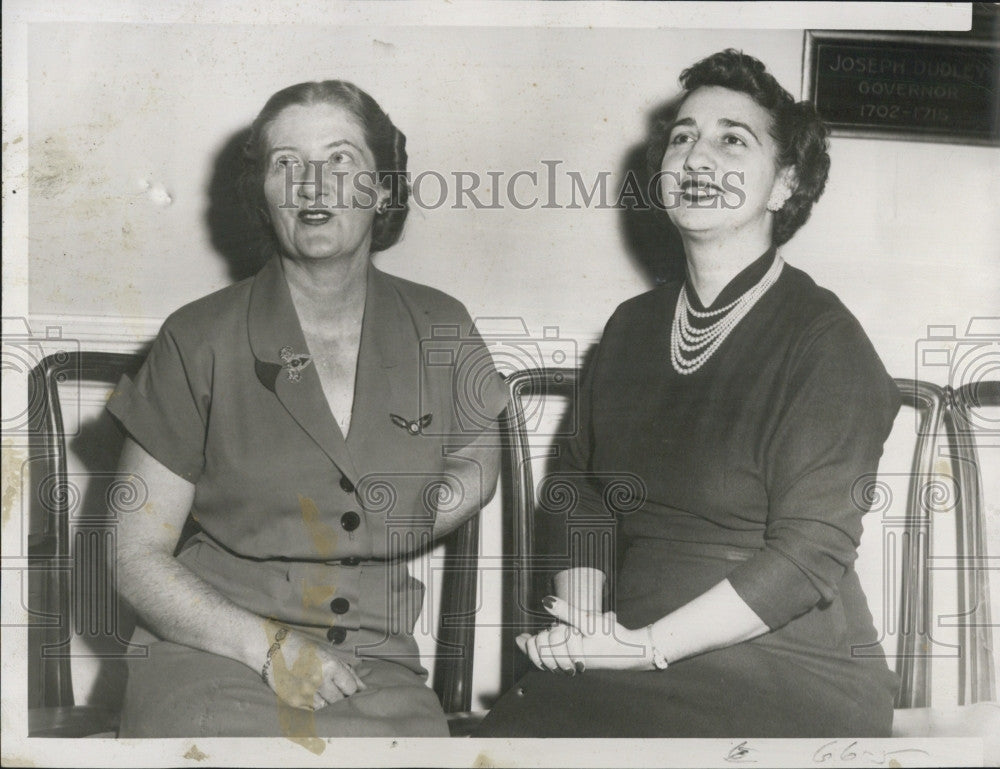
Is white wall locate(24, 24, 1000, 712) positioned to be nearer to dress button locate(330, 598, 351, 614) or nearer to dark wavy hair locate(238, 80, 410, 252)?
dark wavy hair locate(238, 80, 410, 252)

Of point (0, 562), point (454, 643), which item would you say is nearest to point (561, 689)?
point (454, 643)

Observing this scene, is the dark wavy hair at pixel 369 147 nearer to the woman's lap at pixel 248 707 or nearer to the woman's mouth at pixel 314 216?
the woman's mouth at pixel 314 216

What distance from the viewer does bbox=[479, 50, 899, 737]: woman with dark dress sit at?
4.12 feet

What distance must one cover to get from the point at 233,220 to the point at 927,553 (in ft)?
3.54

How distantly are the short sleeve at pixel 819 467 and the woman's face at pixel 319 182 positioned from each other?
62cm

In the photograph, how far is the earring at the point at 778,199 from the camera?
1.31 m

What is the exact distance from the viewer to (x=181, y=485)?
4.15 feet

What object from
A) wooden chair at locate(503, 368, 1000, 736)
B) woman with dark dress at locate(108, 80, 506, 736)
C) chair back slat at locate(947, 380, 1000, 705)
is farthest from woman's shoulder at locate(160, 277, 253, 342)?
chair back slat at locate(947, 380, 1000, 705)

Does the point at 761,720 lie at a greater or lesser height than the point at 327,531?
lesser

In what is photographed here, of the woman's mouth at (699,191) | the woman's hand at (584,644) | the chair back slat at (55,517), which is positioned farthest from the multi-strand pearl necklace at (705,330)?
the chair back slat at (55,517)

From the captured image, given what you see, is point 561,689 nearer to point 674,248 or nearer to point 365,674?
point 365,674

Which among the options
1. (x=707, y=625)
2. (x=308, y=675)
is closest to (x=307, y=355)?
(x=308, y=675)

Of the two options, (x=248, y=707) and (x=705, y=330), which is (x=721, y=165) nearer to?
(x=705, y=330)

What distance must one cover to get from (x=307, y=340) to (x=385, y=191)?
23 cm
